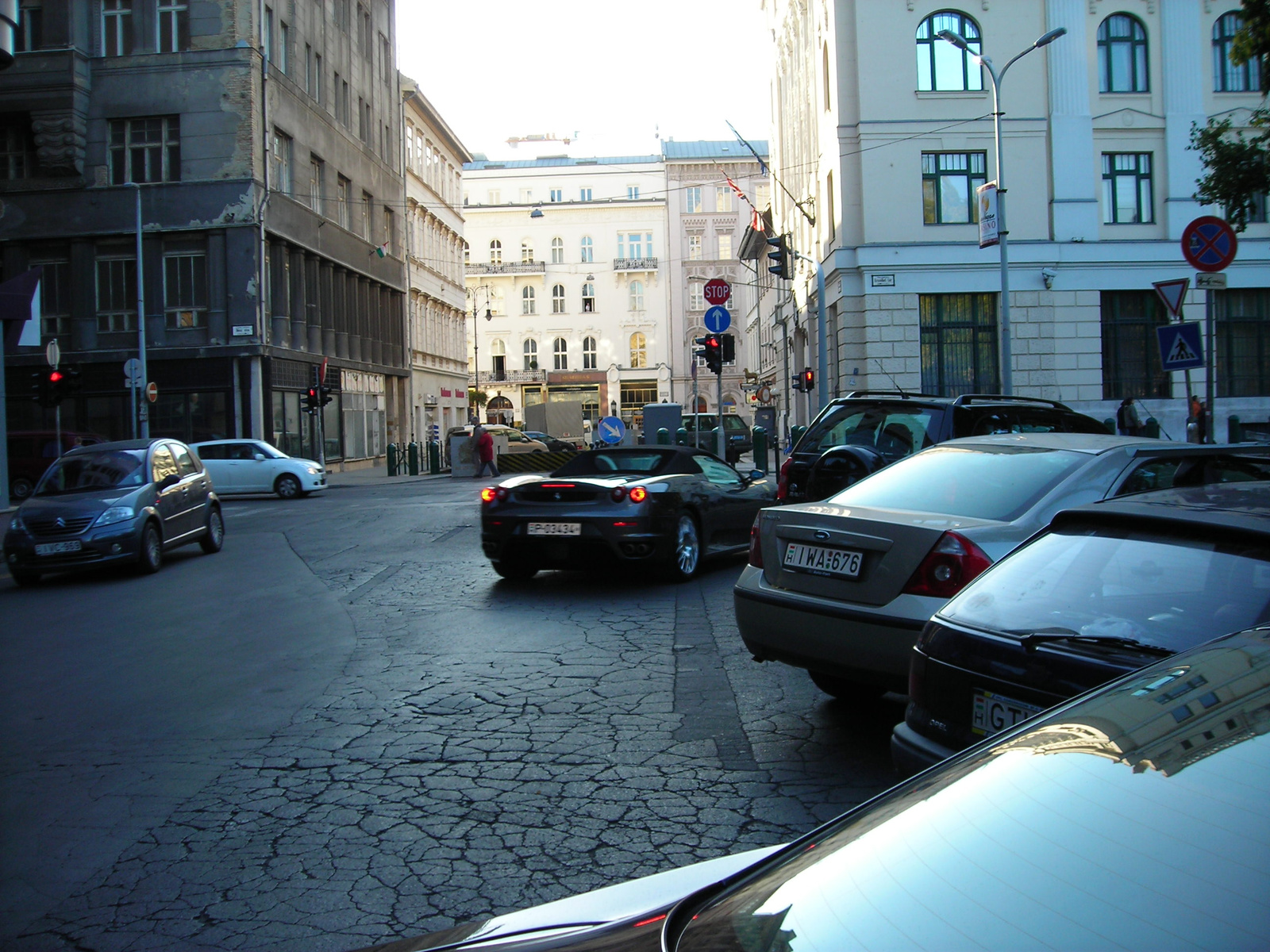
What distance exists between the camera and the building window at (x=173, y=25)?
116 ft

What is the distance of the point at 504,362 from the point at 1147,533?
8318 centimetres

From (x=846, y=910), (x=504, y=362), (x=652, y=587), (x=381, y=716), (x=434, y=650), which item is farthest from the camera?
(x=504, y=362)

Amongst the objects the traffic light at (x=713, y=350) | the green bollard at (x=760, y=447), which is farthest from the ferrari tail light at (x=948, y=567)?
the green bollard at (x=760, y=447)

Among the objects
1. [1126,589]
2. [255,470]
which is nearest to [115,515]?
[1126,589]

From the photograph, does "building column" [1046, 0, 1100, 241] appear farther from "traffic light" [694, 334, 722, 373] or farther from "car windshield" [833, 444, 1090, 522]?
"car windshield" [833, 444, 1090, 522]

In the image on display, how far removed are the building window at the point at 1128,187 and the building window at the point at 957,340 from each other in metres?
4.72

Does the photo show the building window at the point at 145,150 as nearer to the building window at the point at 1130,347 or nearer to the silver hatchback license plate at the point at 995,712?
the building window at the point at 1130,347

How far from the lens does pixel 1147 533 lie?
10.5 ft

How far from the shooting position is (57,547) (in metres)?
12.0

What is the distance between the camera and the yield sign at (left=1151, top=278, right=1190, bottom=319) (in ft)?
40.5

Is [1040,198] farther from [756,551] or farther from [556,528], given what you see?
[756,551]

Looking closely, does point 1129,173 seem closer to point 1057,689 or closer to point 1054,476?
point 1054,476

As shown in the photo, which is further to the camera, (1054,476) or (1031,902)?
(1054,476)

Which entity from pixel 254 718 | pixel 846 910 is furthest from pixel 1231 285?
pixel 846 910
